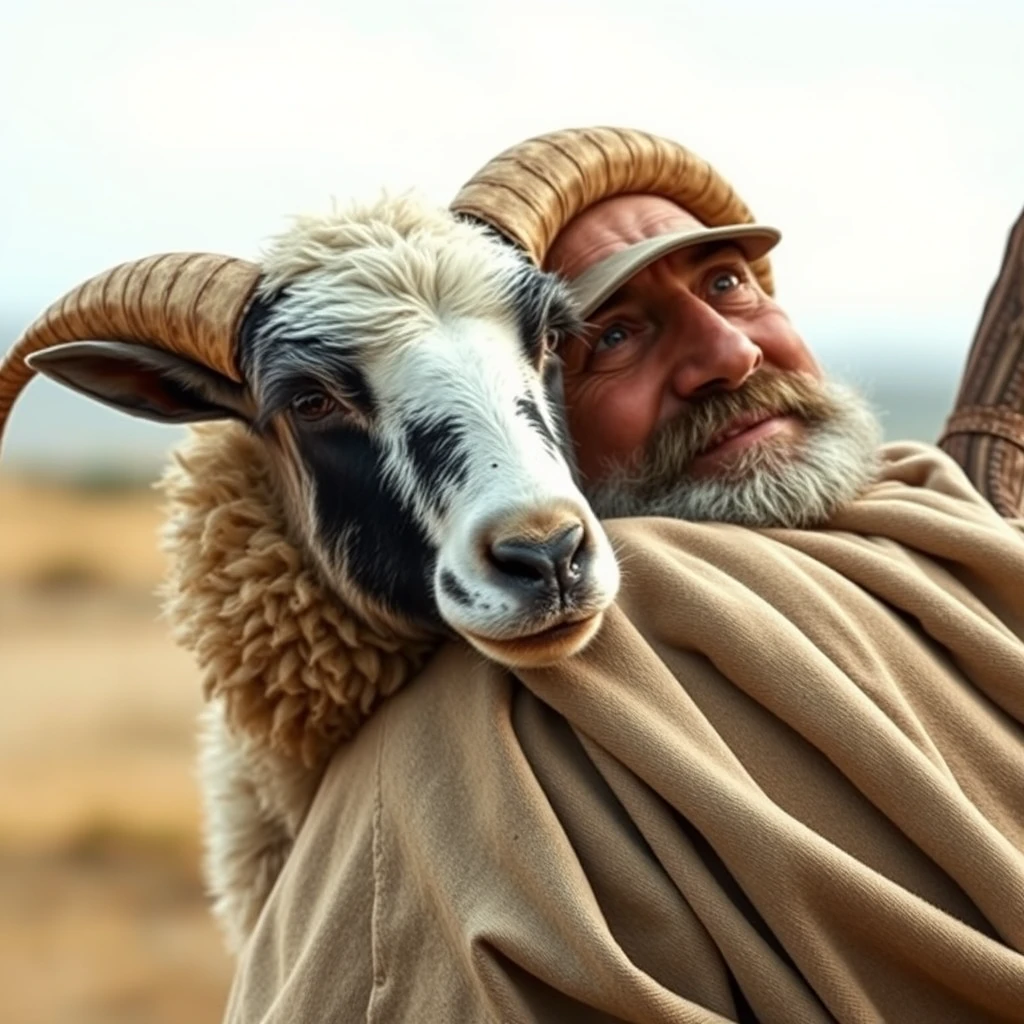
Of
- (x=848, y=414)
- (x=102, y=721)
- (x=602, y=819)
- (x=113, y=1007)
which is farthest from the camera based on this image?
(x=102, y=721)

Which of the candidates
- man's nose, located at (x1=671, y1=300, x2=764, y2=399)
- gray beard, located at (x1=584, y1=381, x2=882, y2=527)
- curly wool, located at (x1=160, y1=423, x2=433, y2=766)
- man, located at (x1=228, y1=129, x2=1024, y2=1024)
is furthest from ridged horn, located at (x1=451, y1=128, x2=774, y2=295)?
curly wool, located at (x1=160, y1=423, x2=433, y2=766)

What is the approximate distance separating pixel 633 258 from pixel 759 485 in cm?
40

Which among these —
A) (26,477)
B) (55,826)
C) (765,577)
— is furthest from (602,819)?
(26,477)

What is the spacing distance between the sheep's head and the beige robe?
0.14 metres

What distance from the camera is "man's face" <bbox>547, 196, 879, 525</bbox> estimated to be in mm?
2414

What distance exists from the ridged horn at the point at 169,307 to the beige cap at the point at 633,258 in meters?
0.52

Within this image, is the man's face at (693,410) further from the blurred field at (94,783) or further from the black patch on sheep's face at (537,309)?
the blurred field at (94,783)

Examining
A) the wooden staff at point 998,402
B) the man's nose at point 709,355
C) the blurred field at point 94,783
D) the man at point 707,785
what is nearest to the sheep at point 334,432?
the man at point 707,785

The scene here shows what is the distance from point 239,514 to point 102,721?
8226mm

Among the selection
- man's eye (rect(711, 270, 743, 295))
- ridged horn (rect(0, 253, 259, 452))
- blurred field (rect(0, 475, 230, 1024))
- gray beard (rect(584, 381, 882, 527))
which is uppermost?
ridged horn (rect(0, 253, 259, 452))

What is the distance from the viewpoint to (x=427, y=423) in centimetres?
206

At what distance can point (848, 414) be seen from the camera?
2.59 metres

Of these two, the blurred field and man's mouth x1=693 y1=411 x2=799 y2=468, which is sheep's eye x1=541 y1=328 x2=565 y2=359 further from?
the blurred field

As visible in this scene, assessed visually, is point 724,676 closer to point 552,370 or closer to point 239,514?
point 552,370
